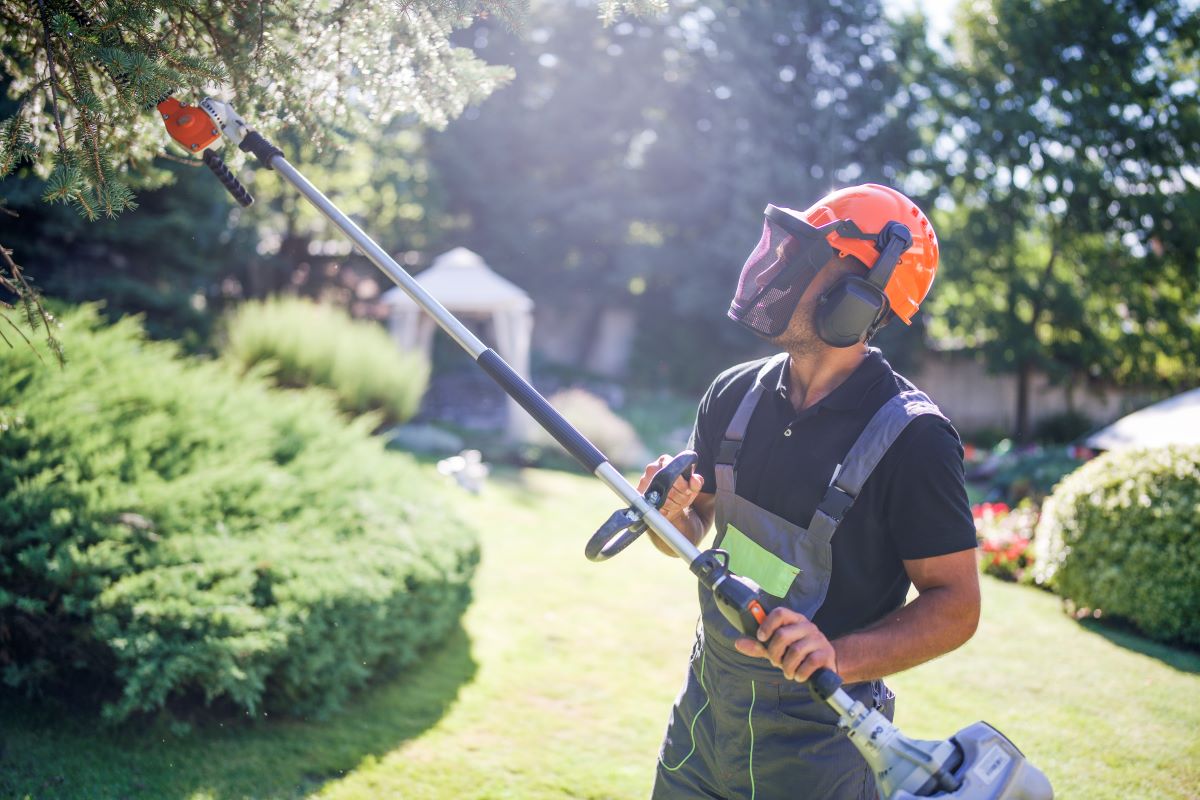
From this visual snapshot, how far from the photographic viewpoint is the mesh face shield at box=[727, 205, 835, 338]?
2449mm

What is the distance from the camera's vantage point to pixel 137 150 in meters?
3.33

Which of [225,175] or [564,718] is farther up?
[225,175]

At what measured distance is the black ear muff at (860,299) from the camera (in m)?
2.34

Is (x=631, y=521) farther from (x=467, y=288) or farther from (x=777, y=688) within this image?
(x=467, y=288)

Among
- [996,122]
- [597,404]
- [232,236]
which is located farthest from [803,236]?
[996,122]

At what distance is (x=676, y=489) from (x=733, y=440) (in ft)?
0.79

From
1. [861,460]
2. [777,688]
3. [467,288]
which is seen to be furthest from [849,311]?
[467,288]

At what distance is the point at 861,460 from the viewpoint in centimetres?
220

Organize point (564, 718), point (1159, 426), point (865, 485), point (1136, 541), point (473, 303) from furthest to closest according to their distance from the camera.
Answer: point (473, 303)
point (1159, 426)
point (1136, 541)
point (564, 718)
point (865, 485)

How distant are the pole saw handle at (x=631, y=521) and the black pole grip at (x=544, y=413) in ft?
0.53

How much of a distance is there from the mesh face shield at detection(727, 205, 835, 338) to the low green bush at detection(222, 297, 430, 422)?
954cm

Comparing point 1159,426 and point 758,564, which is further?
point 1159,426

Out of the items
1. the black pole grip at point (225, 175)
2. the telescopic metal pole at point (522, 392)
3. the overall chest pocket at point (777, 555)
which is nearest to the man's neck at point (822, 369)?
the overall chest pocket at point (777, 555)

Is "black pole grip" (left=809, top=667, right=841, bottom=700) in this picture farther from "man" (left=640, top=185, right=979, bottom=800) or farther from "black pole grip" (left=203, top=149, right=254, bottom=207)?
"black pole grip" (left=203, top=149, right=254, bottom=207)
